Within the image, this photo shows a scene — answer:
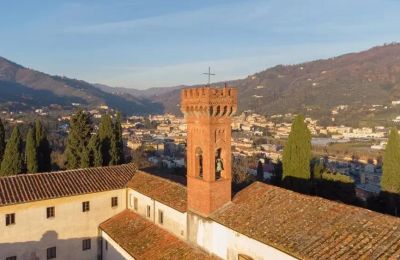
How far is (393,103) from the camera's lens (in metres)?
146

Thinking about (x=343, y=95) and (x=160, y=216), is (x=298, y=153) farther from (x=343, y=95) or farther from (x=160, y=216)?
(x=343, y=95)

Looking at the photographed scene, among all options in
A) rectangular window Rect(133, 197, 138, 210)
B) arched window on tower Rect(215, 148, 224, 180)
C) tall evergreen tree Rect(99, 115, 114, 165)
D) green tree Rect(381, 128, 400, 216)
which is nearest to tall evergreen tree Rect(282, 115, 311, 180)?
green tree Rect(381, 128, 400, 216)

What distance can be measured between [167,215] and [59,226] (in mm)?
6867

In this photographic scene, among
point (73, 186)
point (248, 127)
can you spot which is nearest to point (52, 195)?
point (73, 186)

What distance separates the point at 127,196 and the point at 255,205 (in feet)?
36.9

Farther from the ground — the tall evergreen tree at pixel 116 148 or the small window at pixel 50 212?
the tall evergreen tree at pixel 116 148

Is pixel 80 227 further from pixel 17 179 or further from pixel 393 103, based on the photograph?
pixel 393 103

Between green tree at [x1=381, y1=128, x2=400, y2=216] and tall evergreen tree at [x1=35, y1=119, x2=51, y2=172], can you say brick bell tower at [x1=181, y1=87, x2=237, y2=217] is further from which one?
green tree at [x1=381, y1=128, x2=400, y2=216]

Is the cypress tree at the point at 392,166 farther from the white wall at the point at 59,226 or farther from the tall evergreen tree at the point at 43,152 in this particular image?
the tall evergreen tree at the point at 43,152

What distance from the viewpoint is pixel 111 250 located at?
21938 mm

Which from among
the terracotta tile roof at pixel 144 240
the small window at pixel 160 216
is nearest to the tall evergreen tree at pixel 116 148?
the terracotta tile roof at pixel 144 240

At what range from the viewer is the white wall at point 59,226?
20344 mm

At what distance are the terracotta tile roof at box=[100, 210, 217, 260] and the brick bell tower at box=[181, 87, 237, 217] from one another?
1846 mm

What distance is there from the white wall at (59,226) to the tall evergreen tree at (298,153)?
596 inches
